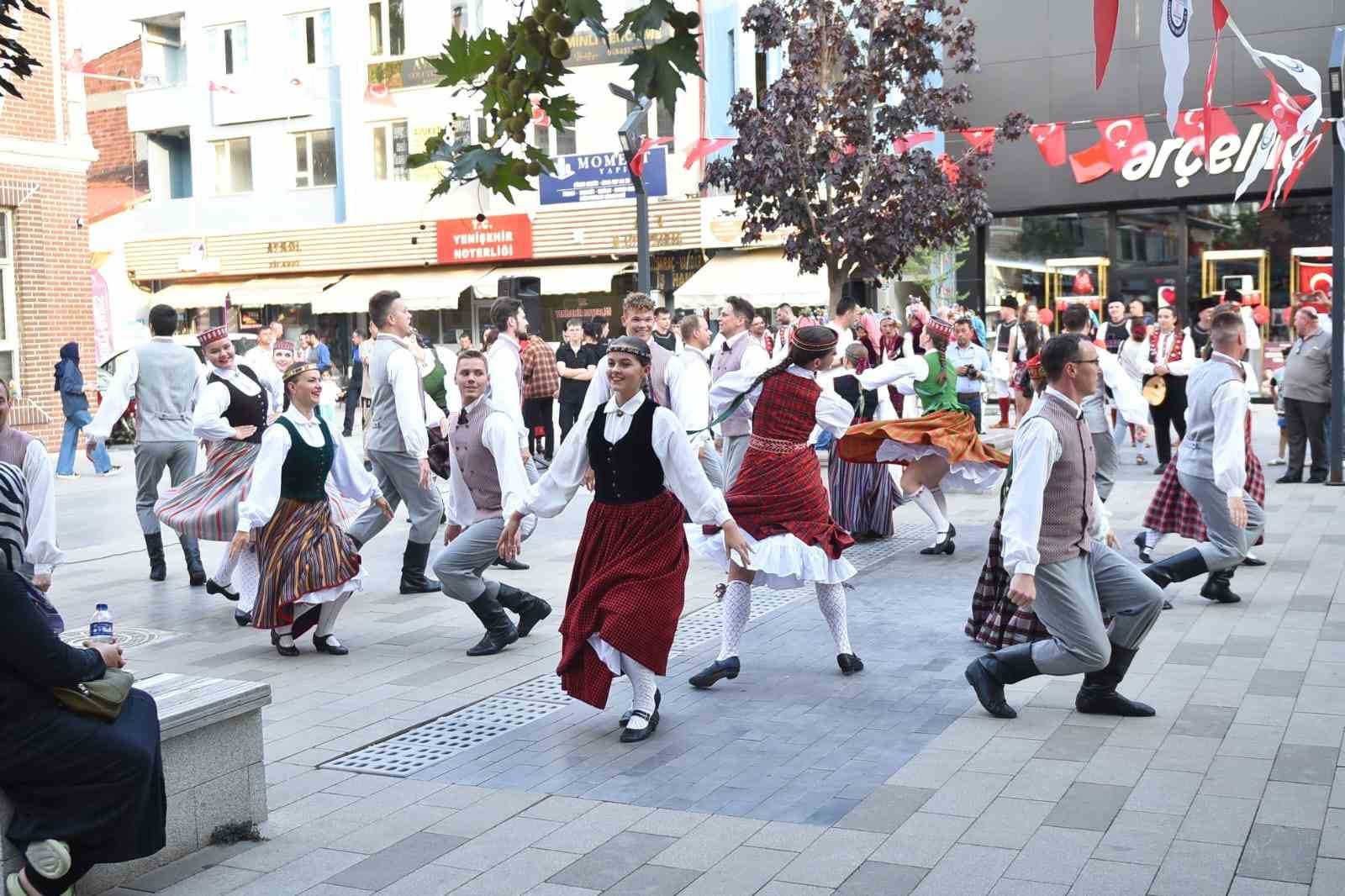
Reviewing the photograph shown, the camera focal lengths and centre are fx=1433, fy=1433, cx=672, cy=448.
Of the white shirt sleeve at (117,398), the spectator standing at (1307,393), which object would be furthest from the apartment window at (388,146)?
A: the white shirt sleeve at (117,398)

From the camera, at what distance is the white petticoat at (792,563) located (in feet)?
23.0

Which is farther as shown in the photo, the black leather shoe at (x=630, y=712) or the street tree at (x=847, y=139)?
the street tree at (x=847, y=139)

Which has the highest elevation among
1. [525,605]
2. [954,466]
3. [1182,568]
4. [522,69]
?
[522,69]

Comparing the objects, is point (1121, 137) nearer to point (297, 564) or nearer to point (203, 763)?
point (297, 564)

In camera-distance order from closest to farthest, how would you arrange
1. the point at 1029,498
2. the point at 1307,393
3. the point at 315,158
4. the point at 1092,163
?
the point at 1029,498 → the point at 1307,393 → the point at 1092,163 → the point at 315,158

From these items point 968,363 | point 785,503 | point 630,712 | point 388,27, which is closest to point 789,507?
point 785,503

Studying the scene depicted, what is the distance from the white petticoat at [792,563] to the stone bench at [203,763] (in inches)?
108

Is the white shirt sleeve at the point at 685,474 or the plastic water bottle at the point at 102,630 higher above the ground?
the white shirt sleeve at the point at 685,474

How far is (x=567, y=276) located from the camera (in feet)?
104

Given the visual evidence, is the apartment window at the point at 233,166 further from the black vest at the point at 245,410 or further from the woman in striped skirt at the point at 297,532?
the woman in striped skirt at the point at 297,532

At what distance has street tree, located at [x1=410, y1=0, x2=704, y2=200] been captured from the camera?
343 cm

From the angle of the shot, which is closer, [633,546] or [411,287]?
[633,546]

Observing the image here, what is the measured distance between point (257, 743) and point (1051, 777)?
2.89 m

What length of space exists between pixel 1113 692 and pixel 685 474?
2.07m
